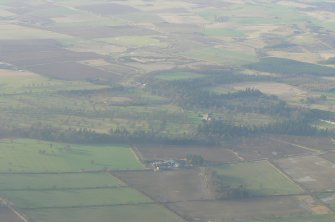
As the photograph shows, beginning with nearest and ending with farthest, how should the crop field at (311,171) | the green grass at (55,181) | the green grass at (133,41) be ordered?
the green grass at (55,181), the crop field at (311,171), the green grass at (133,41)

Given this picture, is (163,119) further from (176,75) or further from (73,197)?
(73,197)

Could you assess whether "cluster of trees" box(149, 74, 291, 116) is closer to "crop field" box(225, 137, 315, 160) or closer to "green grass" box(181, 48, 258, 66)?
"crop field" box(225, 137, 315, 160)

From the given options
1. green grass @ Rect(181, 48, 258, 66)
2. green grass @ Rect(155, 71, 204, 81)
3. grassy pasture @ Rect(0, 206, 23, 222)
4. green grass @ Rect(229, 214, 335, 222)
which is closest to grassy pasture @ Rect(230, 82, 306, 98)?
green grass @ Rect(155, 71, 204, 81)

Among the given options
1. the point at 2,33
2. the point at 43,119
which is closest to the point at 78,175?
the point at 43,119

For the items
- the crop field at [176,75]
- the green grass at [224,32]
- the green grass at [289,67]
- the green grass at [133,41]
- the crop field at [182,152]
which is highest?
the green grass at [224,32]

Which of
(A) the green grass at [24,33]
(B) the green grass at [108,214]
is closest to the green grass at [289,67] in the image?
(A) the green grass at [24,33]

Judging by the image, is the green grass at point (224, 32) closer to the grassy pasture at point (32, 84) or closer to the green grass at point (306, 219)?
the grassy pasture at point (32, 84)

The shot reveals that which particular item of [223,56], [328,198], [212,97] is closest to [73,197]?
[328,198]
